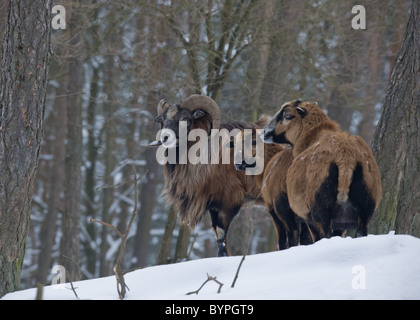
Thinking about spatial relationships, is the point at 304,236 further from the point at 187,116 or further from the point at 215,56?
the point at 215,56

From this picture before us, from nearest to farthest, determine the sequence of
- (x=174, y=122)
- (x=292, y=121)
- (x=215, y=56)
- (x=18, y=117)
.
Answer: (x=18, y=117) < (x=292, y=121) < (x=174, y=122) < (x=215, y=56)

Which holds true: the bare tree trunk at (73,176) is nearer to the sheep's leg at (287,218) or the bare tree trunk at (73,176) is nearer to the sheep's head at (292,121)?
the sheep's head at (292,121)

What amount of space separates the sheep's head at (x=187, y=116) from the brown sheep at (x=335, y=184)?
2980 millimetres

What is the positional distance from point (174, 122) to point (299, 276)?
6.07 meters

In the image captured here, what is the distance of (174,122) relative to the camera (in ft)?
36.7

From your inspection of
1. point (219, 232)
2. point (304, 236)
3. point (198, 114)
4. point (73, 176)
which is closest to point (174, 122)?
point (198, 114)

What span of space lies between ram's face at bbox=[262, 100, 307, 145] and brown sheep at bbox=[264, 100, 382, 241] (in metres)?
0.85

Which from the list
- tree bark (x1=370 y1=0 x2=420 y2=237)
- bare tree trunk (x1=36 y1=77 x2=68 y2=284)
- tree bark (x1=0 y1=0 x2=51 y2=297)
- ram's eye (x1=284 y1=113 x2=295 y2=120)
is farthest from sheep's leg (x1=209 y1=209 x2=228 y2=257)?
bare tree trunk (x1=36 y1=77 x2=68 y2=284)

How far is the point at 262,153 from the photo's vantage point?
10.6 metres

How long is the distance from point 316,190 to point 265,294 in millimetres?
2897

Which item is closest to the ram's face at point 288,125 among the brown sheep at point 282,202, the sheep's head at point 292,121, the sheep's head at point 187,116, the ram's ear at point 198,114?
the sheep's head at point 292,121

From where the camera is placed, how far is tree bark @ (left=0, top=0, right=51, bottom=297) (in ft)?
23.8

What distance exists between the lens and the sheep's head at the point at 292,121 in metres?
9.22

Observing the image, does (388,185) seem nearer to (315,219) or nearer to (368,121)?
(315,219)
